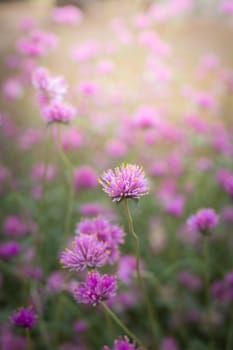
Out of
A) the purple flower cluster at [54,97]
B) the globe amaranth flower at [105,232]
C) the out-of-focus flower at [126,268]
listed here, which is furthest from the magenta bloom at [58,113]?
the out-of-focus flower at [126,268]

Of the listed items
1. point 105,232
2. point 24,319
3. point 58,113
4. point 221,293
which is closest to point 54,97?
point 58,113

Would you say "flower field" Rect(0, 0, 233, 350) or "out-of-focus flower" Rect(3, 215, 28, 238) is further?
"out-of-focus flower" Rect(3, 215, 28, 238)

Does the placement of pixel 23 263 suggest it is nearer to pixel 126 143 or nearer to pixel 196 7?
pixel 126 143

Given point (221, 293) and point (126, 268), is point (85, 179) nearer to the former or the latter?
point (126, 268)

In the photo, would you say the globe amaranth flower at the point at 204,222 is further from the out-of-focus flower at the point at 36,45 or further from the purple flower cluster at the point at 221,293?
the out-of-focus flower at the point at 36,45

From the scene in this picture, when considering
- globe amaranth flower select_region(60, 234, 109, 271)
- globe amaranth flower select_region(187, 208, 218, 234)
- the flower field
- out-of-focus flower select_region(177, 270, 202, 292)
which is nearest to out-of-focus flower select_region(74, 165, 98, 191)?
the flower field

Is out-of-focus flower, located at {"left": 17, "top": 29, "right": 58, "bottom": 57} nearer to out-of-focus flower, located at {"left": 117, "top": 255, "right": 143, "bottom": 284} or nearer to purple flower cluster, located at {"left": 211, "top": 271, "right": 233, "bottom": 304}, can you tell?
out-of-focus flower, located at {"left": 117, "top": 255, "right": 143, "bottom": 284}

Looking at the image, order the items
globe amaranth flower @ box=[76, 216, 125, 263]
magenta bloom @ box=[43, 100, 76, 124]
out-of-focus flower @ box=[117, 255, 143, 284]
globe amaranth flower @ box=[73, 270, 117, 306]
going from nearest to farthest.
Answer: globe amaranth flower @ box=[73, 270, 117, 306]
globe amaranth flower @ box=[76, 216, 125, 263]
magenta bloom @ box=[43, 100, 76, 124]
out-of-focus flower @ box=[117, 255, 143, 284]
